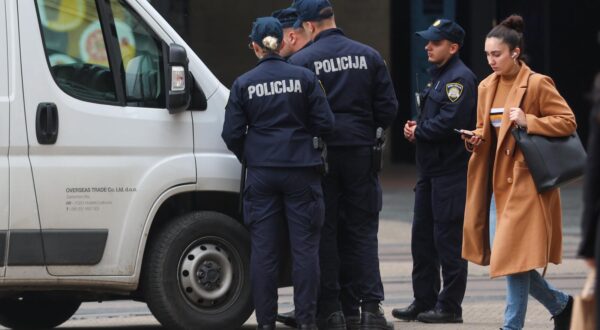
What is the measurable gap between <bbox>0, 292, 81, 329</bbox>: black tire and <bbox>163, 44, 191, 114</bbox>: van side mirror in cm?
146

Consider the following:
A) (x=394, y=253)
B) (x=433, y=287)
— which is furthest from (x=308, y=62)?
(x=394, y=253)

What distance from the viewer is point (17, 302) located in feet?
27.2

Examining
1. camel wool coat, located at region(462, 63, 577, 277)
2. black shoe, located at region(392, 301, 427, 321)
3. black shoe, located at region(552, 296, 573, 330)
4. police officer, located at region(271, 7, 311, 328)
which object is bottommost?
black shoe, located at region(392, 301, 427, 321)

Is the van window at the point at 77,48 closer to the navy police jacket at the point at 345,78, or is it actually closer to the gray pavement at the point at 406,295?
the navy police jacket at the point at 345,78

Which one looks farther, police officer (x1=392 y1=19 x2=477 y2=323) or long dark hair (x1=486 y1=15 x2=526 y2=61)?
police officer (x1=392 y1=19 x2=477 y2=323)

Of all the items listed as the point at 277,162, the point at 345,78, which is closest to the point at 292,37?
the point at 345,78

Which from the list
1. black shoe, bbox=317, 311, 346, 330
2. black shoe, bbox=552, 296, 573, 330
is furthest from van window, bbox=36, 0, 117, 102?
black shoe, bbox=552, 296, 573, 330

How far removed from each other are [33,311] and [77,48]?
5.96 ft

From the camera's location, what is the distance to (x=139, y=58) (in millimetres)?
7523

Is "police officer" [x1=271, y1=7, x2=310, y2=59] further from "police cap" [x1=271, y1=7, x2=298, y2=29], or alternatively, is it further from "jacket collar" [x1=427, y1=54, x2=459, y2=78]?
"jacket collar" [x1=427, y1=54, x2=459, y2=78]

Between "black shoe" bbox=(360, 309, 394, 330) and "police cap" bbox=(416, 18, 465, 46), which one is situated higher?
"police cap" bbox=(416, 18, 465, 46)

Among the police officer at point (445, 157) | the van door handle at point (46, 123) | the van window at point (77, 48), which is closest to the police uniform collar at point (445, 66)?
the police officer at point (445, 157)

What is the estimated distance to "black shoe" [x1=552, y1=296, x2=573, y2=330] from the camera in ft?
24.3

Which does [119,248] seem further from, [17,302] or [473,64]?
[473,64]
